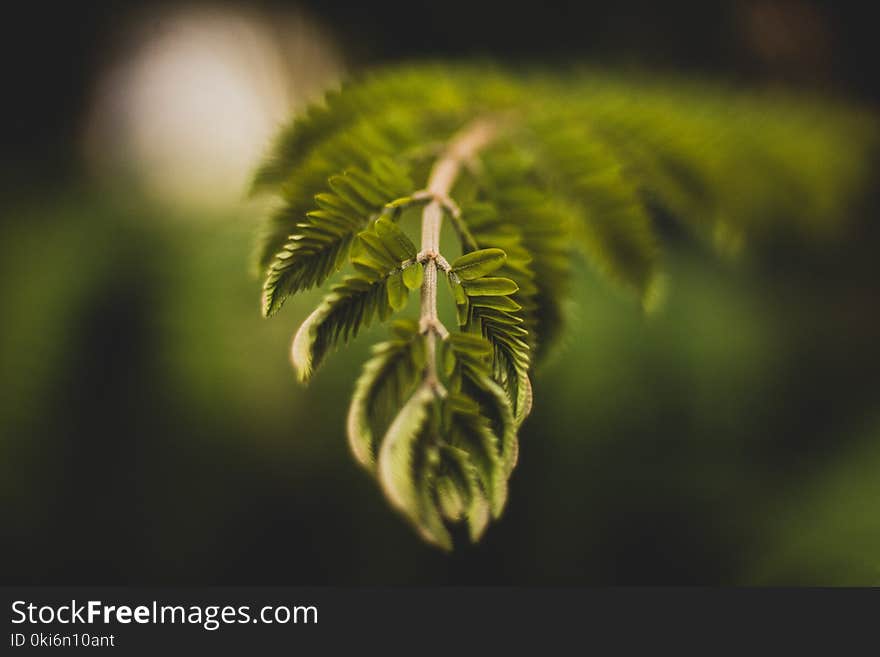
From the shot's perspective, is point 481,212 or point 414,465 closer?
point 414,465

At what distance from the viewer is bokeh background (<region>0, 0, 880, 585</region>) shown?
1846 millimetres

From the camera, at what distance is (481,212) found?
754 mm

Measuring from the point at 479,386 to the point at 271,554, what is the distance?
2.07m

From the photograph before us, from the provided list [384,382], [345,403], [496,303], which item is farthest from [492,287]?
[345,403]

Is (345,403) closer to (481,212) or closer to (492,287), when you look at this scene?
(481,212)

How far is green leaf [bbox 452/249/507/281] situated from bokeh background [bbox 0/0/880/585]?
121cm

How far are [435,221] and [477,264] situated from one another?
0.07 metres

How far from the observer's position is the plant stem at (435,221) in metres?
0.54

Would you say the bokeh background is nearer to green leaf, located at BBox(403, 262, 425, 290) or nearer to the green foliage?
the green foliage

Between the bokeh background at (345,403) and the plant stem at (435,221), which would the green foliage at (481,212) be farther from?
the bokeh background at (345,403)

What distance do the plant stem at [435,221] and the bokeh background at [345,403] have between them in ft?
3.11

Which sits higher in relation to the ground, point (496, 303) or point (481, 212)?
point (481, 212)

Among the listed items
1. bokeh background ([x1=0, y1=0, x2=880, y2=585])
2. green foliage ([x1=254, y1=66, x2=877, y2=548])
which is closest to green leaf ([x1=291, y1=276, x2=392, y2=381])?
green foliage ([x1=254, y1=66, x2=877, y2=548])

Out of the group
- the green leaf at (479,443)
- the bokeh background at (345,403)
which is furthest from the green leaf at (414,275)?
the bokeh background at (345,403)
